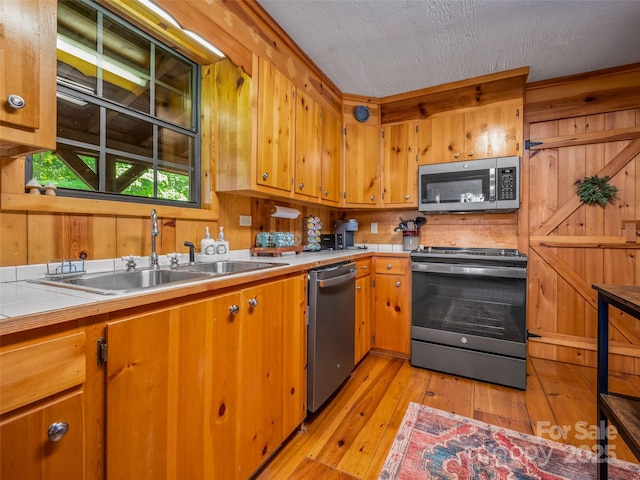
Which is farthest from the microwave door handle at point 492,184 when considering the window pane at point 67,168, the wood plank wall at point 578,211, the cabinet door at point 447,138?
the window pane at point 67,168

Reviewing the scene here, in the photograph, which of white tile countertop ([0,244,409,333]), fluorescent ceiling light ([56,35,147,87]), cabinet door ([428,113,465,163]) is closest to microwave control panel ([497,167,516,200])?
cabinet door ([428,113,465,163])

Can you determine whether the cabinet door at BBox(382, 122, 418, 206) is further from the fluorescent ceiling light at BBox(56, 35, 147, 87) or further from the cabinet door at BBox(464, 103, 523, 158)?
the fluorescent ceiling light at BBox(56, 35, 147, 87)

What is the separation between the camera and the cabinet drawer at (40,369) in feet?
1.91

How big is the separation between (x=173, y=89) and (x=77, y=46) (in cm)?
50

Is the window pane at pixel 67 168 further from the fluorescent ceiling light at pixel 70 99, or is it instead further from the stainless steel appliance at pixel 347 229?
the stainless steel appliance at pixel 347 229

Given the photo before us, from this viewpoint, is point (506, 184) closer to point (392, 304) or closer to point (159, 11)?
point (392, 304)

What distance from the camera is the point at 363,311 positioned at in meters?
2.46

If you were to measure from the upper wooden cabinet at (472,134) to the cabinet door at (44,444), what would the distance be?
286 centimetres

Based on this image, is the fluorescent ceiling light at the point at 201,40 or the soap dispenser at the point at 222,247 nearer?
the fluorescent ceiling light at the point at 201,40

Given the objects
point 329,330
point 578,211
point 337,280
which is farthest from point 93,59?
point 578,211

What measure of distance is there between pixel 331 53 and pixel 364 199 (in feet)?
4.19

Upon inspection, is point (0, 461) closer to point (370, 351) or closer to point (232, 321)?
point (232, 321)

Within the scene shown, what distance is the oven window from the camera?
7.07 ft

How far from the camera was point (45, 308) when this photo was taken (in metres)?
0.66
